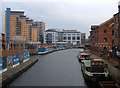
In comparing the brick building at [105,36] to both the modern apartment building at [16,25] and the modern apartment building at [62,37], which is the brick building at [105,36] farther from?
the modern apartment building at [62,37]

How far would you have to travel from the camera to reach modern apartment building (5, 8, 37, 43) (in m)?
121

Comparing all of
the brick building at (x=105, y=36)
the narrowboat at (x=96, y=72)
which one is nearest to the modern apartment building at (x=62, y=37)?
the brick building at (x=105, y=36)

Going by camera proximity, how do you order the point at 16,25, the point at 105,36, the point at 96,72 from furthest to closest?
the point at 16,25, the point at 105,36, the point at 96,72

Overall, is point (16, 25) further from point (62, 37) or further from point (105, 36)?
point (105, 36)

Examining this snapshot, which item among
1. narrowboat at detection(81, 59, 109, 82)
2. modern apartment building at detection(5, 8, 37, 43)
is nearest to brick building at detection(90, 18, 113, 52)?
narrowboat at detection(81, 59, 109, 82)

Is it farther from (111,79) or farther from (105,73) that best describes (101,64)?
(111,79)

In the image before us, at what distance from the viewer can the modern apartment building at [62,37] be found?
159 meters

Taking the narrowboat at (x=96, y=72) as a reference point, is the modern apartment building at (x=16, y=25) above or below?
above

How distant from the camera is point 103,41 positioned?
48.9 metres

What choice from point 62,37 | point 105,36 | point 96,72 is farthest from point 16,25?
point 96,72

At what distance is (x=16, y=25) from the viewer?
125 m

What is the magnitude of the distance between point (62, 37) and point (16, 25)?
70825mm

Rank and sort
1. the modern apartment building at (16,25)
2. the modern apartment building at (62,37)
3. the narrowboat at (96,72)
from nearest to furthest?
1. the narrowboat at (96,72)
2. the modern apartment building at (16,25)
3. the modern apartment building at (62,37)

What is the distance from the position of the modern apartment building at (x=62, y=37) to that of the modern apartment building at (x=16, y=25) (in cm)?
3282
